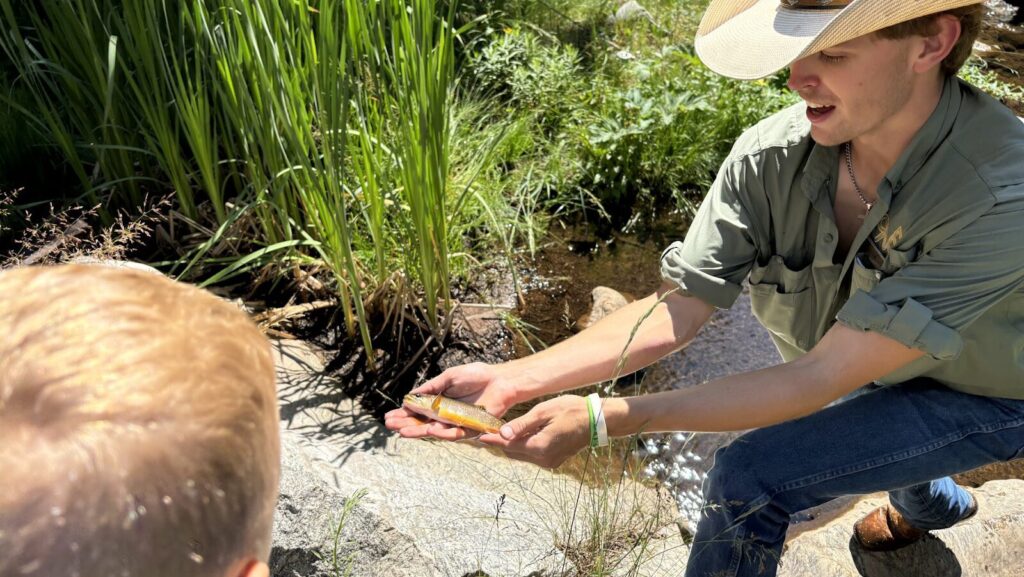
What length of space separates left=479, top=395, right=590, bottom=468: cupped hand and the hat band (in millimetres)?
1003

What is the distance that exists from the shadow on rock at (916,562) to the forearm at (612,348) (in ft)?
3.24

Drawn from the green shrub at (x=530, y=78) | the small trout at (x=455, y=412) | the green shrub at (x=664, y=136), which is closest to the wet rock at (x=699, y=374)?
the green shrub at (x=664, y=136)

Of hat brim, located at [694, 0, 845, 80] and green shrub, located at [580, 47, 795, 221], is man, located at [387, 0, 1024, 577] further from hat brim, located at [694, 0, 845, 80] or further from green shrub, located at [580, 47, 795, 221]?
green shrub, located at [580, 47, 795, 221]

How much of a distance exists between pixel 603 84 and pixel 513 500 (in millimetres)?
2816

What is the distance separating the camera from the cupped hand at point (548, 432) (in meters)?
1.99

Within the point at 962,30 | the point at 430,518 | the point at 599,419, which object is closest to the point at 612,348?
the point at 599,419

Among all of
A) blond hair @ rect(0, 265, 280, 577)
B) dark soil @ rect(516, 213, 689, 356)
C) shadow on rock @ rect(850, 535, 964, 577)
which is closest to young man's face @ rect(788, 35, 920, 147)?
shadow on rock @ rect(850, 535, 964, 577)

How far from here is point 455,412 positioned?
2086mm

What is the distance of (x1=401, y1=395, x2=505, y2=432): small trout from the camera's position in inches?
81.9

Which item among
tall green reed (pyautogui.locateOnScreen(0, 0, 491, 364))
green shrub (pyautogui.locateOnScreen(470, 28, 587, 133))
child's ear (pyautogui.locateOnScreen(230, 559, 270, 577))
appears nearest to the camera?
child's ear (pyautogui.locateOnScreen(230, 559, 270, 577))

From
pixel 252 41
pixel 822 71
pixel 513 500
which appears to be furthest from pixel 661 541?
pixel 252 41

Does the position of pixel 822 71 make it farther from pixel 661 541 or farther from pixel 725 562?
pixel 661 541

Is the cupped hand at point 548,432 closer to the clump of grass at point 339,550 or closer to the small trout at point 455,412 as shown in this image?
the small trout at point 455,412

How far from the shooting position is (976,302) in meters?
1.95
